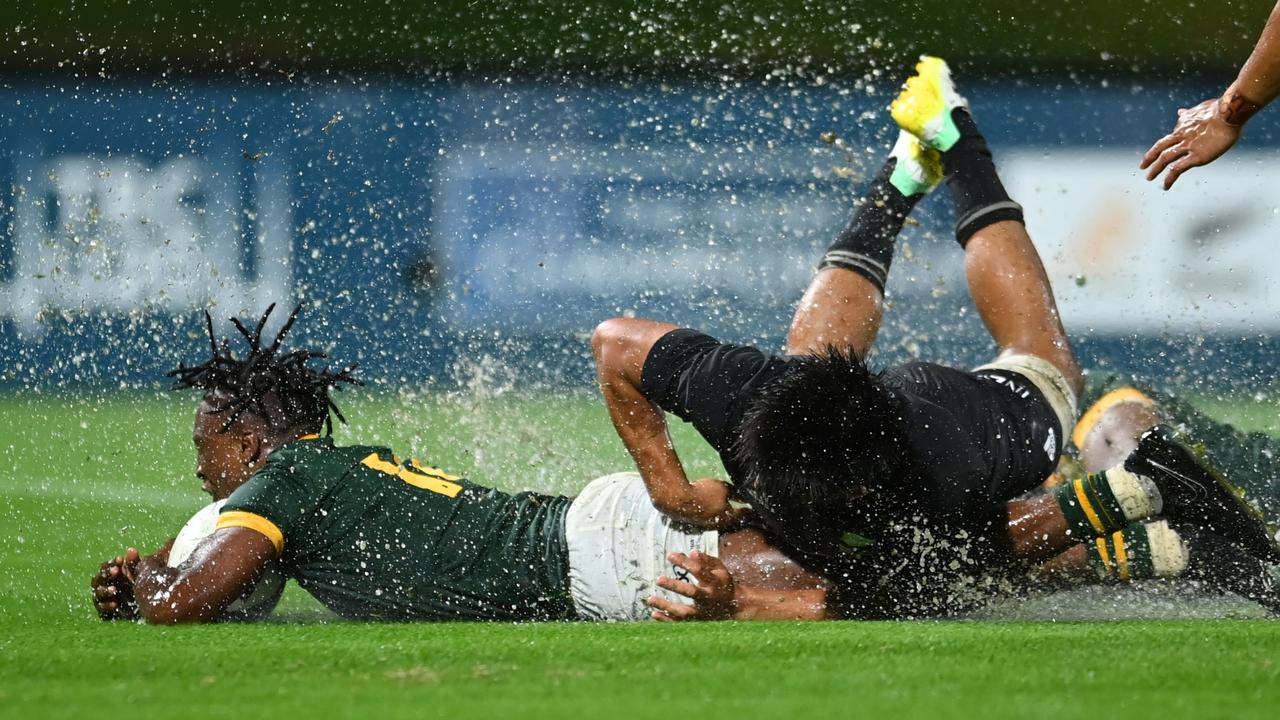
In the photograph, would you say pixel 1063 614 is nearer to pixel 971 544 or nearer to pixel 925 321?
pixel 971 544

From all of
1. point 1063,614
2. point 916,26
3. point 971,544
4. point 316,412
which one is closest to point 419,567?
point 316,412

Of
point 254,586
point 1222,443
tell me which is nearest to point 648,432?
point 254,586

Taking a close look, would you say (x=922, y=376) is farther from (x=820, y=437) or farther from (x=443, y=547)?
(x=443, y=547)

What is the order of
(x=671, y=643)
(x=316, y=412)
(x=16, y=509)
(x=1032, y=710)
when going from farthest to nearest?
(x=16, y=509)
(x=316, y=412)
(x=671, y=643)
(x=1032, y=710)

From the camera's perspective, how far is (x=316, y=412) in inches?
194

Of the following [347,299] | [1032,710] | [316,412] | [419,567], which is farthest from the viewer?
[347,299]

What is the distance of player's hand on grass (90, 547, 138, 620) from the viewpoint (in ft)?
14.5

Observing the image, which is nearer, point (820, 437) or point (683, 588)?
point (820, 437)

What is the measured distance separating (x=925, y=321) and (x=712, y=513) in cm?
743

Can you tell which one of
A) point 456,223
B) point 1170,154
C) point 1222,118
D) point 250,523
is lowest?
point 250,523

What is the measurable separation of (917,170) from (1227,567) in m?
1.97

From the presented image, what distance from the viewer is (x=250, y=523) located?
A: 4.19 meters

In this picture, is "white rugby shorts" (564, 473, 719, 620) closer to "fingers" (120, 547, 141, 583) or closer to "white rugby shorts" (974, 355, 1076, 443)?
"white rugby shorts" (974, 355, 1076, 443)

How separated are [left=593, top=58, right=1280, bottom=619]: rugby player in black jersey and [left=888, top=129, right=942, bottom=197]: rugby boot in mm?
977
